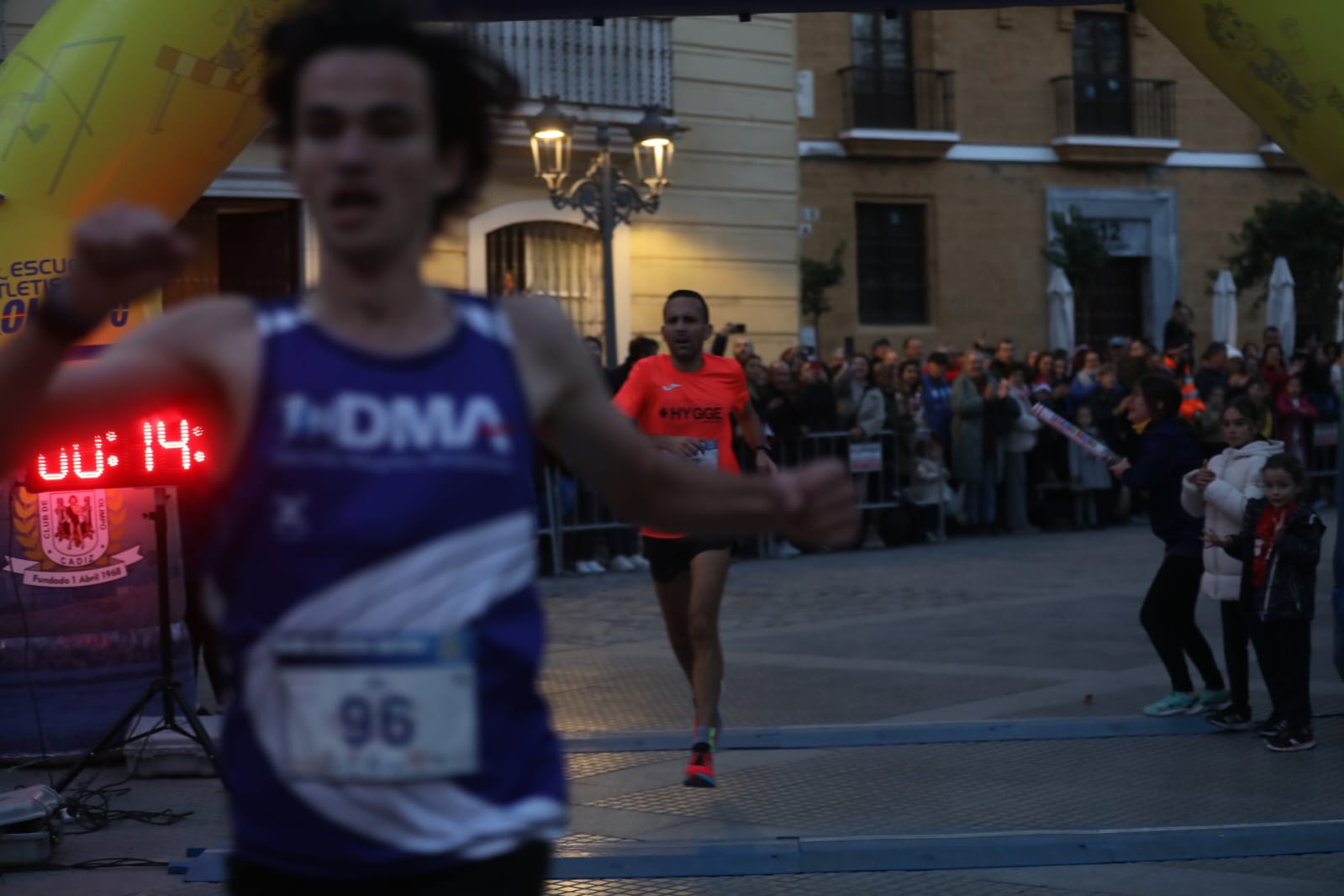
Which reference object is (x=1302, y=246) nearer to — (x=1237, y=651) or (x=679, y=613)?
(x=1237, y=651)

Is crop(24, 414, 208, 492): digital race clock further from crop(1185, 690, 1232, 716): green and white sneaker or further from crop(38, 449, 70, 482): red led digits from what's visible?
crop(1185, 690, 1232, 716): green and white sneaker

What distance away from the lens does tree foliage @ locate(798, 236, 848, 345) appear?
30377mm

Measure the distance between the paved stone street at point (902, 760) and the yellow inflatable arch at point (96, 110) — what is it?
85.1 inches

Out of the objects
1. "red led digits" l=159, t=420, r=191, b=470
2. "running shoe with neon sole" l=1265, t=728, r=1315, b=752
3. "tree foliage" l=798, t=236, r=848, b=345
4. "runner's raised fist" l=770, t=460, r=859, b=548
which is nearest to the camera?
"runner's raised fist" l=770, t=460, r=859, b=548

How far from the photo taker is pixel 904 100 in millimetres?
33125

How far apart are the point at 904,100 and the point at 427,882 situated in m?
31.9

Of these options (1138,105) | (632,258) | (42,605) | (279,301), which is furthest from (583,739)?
(1138,105)

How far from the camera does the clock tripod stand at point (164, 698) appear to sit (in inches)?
292

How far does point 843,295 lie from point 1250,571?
24.8m

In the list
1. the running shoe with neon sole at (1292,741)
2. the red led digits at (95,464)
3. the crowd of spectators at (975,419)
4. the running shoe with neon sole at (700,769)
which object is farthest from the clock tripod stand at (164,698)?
the crowd of spectators at (975,419)

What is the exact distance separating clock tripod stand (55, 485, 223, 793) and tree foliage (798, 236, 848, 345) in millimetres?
22940

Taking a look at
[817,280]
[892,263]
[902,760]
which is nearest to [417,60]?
[902,760]

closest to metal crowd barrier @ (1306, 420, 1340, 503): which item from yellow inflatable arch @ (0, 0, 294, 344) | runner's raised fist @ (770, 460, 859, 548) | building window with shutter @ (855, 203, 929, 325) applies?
building window with shutter @ (855, 203, 929, 325)

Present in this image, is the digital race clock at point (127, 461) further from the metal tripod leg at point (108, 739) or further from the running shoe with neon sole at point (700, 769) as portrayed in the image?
the running shoe with neon sole at point (700, 769)
